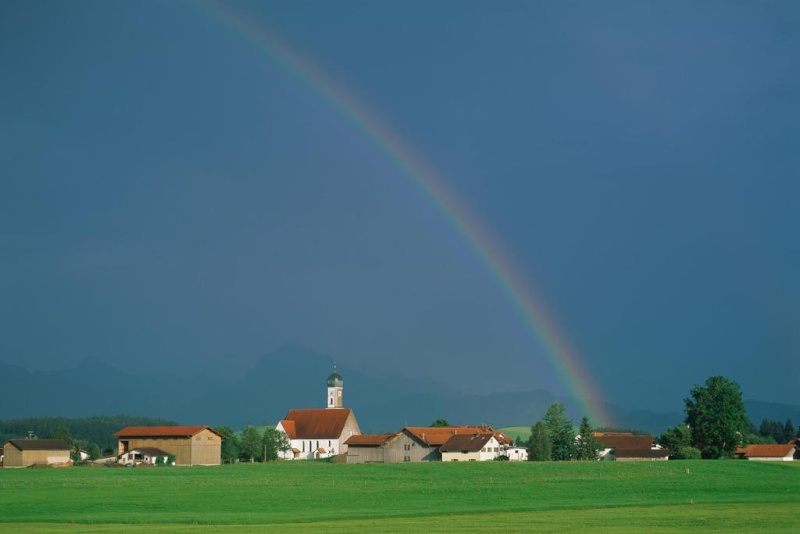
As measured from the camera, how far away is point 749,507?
5356cm

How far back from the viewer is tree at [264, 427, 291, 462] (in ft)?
480

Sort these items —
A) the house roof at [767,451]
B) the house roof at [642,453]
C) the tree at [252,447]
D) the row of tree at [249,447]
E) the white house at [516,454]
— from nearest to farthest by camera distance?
the house roof at [767,451]
the house roof at [642,453]
the white house at [516,454]
the row of tree at [249,447]
the tree at [252,447]

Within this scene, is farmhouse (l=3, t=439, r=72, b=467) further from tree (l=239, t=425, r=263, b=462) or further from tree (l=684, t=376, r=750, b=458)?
tree (l=684, t=376, r=750, b=458)

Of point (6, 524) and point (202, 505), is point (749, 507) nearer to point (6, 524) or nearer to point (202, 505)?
point (202, 505)

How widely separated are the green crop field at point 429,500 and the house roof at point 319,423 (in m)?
78.1

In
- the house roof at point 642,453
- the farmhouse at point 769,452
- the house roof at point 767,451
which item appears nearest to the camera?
the farmhouse at point 769,452

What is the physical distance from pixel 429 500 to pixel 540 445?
212 ft

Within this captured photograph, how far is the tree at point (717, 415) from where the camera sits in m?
122

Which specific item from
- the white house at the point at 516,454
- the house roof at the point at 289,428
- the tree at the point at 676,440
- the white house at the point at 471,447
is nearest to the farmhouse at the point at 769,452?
the tree at the point at 676,440

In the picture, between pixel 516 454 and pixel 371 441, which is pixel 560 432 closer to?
pixel 516 454

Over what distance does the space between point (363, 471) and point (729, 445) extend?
49.4 m

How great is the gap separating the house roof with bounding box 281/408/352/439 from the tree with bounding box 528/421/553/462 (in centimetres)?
5059

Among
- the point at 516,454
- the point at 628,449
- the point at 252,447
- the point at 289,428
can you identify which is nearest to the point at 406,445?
the point at 516,454

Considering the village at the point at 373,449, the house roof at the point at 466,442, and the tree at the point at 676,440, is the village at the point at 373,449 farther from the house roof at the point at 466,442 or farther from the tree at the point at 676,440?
the tree at the point at 676,440
